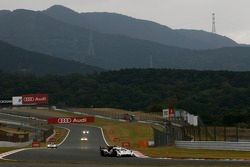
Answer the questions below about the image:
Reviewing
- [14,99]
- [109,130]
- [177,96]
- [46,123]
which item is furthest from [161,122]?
[177,96]

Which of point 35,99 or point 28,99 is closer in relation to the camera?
point 28,99

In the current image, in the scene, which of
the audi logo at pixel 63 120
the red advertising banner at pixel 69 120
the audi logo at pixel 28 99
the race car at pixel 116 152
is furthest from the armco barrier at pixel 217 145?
the audi logo at pixel 28 99

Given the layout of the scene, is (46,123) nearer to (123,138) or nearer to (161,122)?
(161,122)

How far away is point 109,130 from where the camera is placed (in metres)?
113

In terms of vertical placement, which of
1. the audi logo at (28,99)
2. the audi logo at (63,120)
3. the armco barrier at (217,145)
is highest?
the audi logo at (28,99)

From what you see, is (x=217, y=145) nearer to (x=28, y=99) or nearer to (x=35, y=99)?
(x=28, y=99)

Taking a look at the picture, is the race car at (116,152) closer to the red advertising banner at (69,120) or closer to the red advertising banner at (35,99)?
the red advertising banner at (69,120)

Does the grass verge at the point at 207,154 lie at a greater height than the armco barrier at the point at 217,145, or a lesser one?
lesser

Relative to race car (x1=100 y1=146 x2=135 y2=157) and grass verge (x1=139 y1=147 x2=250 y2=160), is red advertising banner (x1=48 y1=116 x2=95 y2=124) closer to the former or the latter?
grass verge (x1=139 y1=147 x2=250 y2=160)

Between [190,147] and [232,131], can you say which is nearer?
[190,147]

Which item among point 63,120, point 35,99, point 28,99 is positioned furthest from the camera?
point 35,99

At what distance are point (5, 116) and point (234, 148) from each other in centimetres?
10557

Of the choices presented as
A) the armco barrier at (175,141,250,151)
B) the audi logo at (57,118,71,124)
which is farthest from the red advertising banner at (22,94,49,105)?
the armco barrier at (175,141,250,151)

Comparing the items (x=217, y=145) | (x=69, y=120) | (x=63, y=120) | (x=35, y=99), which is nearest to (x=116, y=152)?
(x=217, y=145)
